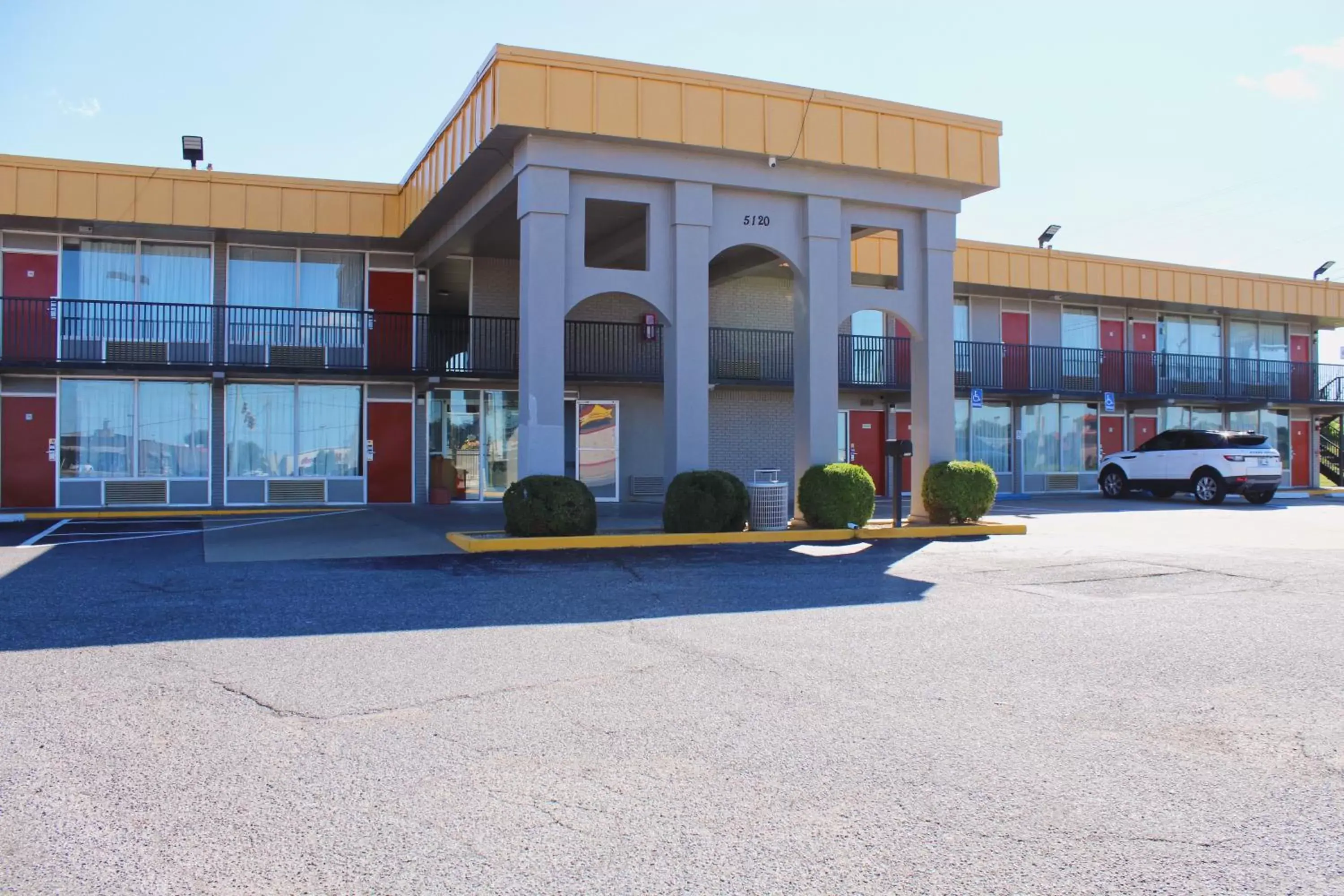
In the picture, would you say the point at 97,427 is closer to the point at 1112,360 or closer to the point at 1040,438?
the point at 1040,438

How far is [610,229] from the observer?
19375 millimetres

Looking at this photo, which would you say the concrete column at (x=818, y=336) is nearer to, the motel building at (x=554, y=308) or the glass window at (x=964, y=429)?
the motel building at (x=554, y=308)

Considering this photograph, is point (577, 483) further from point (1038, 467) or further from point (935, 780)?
point (1038, 467)

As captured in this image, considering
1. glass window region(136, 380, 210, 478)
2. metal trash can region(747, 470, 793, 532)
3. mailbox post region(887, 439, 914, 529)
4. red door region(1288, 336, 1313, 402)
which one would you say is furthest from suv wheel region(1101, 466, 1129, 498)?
glass window region(136, 380, 210, 478)

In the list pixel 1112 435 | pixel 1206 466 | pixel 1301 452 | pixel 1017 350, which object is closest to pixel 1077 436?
pixel 1112 435

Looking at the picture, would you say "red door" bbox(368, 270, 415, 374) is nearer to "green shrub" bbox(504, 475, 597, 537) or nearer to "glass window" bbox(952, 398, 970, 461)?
"green shrub" bbox(504, 475, 597, 537)

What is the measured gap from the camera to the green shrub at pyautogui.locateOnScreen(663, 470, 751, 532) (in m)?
14.3

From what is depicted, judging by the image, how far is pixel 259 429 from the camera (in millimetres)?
20875

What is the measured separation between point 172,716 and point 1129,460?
2599 cm

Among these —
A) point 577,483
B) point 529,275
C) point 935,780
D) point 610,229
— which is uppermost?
point 610,229

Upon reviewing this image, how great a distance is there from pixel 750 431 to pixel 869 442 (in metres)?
4.14

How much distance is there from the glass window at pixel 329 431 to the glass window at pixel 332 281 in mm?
1739

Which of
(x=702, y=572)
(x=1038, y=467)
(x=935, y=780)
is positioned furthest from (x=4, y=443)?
(x=1038, y=467)

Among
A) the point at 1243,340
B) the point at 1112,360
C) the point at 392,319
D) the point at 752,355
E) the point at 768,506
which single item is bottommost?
the point at 768,506
